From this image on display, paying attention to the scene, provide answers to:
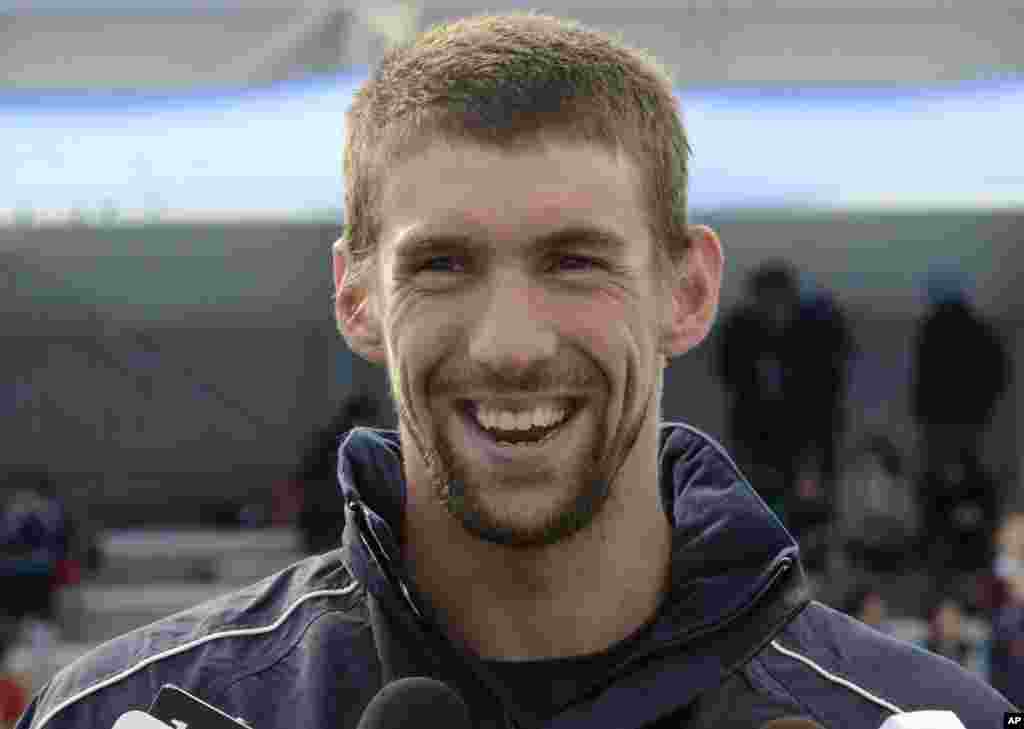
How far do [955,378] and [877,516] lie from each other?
1078 millimetres

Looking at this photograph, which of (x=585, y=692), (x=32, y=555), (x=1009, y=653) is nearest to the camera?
(x=585, y=692)

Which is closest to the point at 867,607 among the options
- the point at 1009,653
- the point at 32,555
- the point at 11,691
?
the point at 1009,653

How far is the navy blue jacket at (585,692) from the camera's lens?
1848mm

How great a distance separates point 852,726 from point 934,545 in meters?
8.28

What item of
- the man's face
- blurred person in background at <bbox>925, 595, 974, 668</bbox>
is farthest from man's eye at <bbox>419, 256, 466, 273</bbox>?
blurred person in background at <bbox>925, 595, 974, 668</bbox>

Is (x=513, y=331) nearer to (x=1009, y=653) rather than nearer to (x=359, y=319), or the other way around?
(x=359, y=319)

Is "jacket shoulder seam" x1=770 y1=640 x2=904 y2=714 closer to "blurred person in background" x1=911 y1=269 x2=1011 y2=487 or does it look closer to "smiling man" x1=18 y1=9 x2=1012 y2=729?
"smiling man" x1=18 y1=9 x2=1012 y2=729

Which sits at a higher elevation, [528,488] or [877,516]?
[528,488]

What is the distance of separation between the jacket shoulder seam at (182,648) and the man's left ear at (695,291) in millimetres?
426

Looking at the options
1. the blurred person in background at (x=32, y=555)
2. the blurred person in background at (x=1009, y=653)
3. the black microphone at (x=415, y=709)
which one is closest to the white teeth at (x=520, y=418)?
the black microphone at (x=415, y=709)

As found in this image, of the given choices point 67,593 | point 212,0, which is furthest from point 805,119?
point 67,593

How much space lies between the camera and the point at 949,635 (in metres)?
8.29

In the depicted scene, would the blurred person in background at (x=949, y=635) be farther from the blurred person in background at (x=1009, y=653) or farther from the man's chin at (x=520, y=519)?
the man's chin at (x=520, y=519)

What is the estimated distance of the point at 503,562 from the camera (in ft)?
6.27
